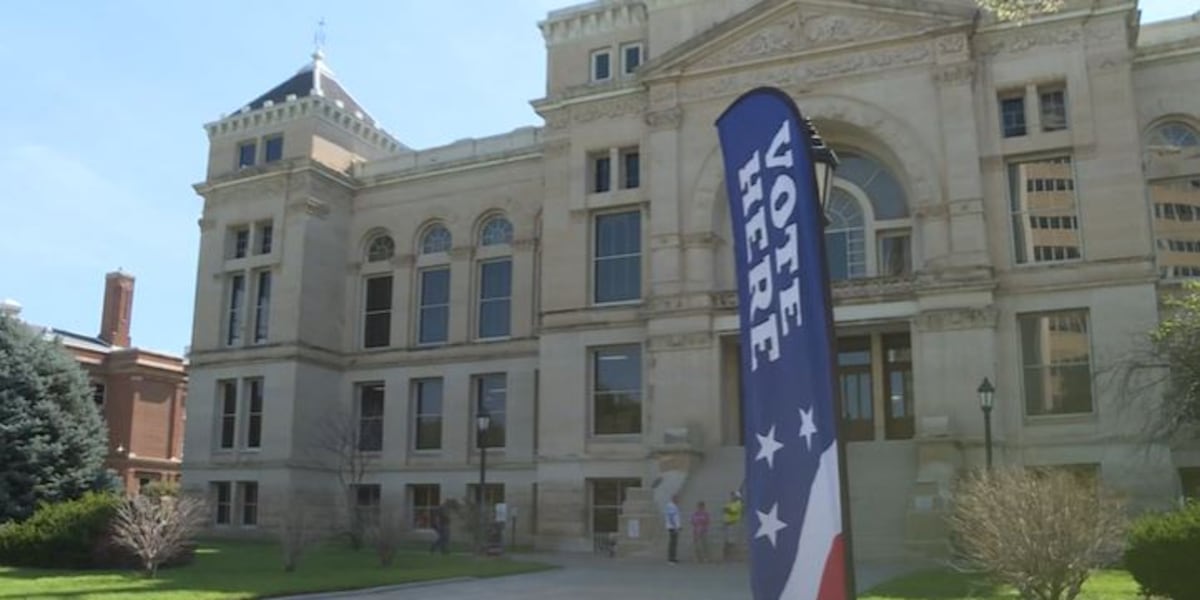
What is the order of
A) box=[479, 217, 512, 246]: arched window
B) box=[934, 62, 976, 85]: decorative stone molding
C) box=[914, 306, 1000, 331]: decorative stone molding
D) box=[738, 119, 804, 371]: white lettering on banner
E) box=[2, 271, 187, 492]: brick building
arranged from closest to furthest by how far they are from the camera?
box=[738, 119, 804, 371]: white lettering on banner → box=[914, 306, 1000, 331]: decorative stone molding → box=[934, 62, 976, 85]: decorative stone molding → box=[479, 217, 512, 246]: arched window → box=[2, 271, 187, 492]: brick building

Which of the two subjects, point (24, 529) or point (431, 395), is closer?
point (24, 529)

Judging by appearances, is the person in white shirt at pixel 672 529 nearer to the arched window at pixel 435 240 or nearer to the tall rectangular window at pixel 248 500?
the arched window at pixel 435 240

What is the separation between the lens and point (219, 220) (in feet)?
152

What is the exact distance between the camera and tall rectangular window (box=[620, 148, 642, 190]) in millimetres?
37250

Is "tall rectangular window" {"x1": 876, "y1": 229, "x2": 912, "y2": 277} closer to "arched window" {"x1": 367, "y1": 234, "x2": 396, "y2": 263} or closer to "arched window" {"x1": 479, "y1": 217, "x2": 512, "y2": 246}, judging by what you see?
"arched window" {"x1": 479, "y1": 217, "x2": 512, "y2": 246}

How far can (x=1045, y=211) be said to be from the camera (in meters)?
31.3

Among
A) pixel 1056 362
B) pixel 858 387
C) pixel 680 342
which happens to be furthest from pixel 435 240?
pixel 1056 362

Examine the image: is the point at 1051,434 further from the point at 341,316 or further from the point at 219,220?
the point at 219,220

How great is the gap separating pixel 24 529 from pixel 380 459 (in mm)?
19270

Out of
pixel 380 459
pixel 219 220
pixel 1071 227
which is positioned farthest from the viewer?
pixel 219 220

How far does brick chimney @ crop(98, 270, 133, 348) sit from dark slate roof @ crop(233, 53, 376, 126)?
74.7ft

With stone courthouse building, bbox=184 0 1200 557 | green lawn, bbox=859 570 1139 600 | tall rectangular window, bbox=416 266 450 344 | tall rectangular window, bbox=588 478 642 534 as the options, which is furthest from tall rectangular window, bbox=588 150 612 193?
green lawn, bbox=859 570 1139 600

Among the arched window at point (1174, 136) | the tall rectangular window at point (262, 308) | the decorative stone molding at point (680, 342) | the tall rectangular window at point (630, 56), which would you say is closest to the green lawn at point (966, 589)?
the decorative stone molding at point (680, 342)

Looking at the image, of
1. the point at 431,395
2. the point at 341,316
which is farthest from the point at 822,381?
the point at 341,316
